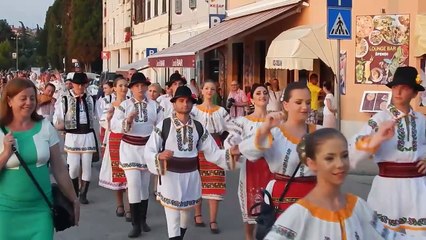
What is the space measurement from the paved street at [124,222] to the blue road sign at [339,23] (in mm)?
2465

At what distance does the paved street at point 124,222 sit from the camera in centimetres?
887

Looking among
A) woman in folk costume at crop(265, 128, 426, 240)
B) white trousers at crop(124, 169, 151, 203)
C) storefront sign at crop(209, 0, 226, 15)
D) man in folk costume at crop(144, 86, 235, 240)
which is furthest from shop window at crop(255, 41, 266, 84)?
woman in folk costume at crop(265, 128, 426, 240)

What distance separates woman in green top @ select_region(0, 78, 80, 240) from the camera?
205 inches

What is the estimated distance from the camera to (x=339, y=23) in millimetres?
11711

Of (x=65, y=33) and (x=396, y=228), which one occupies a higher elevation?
(x=65, y=33)

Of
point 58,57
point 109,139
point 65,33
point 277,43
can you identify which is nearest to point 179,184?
point 109,139

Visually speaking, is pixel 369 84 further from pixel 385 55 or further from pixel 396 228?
pixel 396 228

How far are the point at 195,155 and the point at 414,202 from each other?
8.31ft

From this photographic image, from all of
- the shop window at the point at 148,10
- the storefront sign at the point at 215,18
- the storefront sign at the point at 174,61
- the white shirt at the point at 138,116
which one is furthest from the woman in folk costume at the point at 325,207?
the shop window at the point at 148,10

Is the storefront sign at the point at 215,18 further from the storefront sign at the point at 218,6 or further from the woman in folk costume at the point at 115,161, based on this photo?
the woman in folk costume at the point at 115,161

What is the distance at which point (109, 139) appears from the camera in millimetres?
10484

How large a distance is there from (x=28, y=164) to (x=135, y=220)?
375cm

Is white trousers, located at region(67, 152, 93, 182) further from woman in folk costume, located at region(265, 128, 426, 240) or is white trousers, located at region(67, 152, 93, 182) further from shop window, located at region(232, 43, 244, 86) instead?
shop window, located at region(232, 43, 244, 86)

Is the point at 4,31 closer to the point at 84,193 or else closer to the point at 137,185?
the point at 84,193
